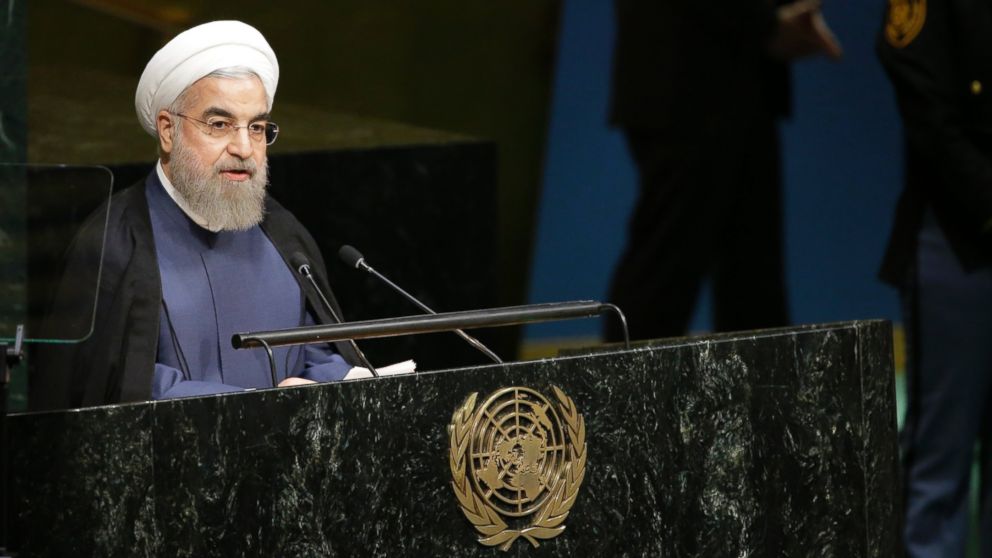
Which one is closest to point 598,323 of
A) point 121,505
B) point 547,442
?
point 547,442

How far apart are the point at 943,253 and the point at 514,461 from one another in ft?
6.48

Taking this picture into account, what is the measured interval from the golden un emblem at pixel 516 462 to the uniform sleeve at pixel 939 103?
70.8 inches

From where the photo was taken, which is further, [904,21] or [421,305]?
[904,21]

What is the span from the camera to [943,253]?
4.59 m

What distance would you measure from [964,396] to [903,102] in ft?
2.54

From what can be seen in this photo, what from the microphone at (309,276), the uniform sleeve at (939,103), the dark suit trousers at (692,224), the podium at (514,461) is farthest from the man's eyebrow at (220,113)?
the dark suit trousers at (692,224)

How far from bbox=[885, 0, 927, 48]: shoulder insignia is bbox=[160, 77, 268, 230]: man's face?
6.35 ft

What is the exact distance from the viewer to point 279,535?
2.82 m

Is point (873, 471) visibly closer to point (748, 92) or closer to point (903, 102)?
point (903, 102)

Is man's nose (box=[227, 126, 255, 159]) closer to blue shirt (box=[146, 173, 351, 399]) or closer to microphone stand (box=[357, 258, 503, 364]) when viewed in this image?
blue shirt (box=[146, 173, 351, 399])

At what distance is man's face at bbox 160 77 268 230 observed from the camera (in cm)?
329

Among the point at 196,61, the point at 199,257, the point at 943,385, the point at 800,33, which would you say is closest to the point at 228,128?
the point at 196,61

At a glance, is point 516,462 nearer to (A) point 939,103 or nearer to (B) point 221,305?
(B) point 221,305

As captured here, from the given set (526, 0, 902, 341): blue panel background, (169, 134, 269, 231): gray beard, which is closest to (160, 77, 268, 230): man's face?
(169, 134, 269, 231): gray beard
